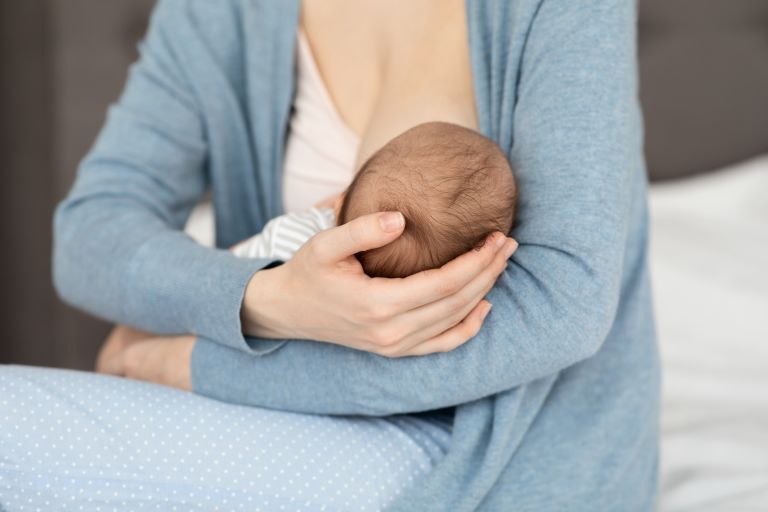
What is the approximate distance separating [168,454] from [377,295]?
0.22 meters

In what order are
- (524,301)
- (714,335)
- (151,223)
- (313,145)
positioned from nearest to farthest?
1. (524,301)
2. (151,223)
3. (313,145)
4. (714,335)

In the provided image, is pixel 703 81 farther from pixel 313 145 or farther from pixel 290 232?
pixel 290 232

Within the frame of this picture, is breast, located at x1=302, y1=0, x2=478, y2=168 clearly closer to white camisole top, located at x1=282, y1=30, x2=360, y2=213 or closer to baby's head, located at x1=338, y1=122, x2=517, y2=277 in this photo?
white camisole top, located at x1=282, y1=30, x2=360, y2=213

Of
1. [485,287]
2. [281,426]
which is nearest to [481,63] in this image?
[485,287]

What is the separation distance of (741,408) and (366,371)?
70cm

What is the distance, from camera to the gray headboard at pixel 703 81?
176cm

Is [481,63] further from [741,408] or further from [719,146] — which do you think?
[719,146]

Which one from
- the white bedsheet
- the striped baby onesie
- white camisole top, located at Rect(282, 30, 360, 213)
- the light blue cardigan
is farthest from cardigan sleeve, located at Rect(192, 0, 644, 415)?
the white bedsheet

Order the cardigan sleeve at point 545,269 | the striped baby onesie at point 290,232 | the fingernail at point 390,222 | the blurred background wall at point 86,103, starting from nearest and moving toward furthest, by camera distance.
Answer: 1. the fingernail at point 390,222
2. the cardigan sleeve at point 545,269
3. the striped baby onesie at point 290,232
4. the blurred background wall at point 86,103

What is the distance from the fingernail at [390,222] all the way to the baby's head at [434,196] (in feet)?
0.23

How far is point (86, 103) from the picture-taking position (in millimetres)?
1691

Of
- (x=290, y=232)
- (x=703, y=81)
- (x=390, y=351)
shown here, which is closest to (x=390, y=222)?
(x=390, y=351)

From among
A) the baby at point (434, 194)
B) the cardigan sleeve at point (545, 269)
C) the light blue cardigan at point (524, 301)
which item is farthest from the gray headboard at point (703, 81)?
the baby at point (434, 194)

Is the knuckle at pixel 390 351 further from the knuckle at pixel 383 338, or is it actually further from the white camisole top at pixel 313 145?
the white camisole top at pixel 313 145
